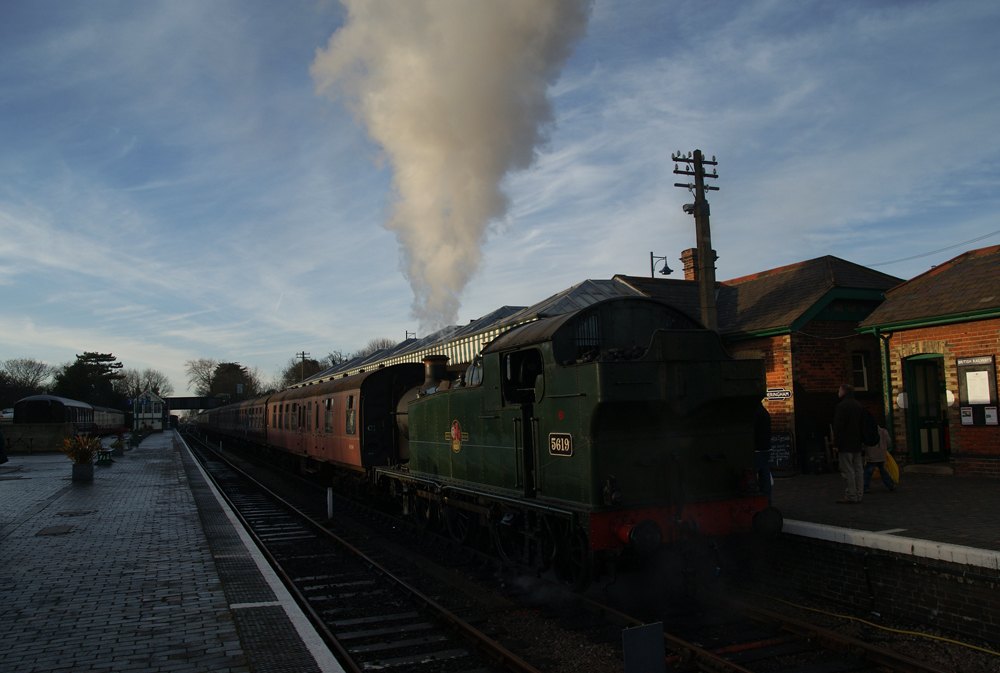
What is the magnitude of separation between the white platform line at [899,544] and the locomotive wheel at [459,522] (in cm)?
383

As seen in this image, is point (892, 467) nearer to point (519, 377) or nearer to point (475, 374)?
point (519, 377)

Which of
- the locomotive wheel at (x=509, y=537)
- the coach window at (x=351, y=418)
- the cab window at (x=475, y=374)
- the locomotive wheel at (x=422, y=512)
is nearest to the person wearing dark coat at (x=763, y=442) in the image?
the locomotive wheel at (x=509, y=537)

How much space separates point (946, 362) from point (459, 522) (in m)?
8.99

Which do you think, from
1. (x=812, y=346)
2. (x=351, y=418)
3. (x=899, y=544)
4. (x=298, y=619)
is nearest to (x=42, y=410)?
(x=351, y=418)

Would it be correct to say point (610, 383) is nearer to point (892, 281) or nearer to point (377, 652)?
point (377, 652)

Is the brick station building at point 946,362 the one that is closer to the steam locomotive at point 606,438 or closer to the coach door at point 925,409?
the coach door at point 925,409

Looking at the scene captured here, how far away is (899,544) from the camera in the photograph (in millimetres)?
6004

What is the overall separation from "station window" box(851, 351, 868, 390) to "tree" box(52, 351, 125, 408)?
209 feet

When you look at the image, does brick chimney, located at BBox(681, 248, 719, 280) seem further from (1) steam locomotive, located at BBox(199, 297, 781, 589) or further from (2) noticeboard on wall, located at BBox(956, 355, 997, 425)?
(1) steam locomotive, located at BBox(199, 297, 781, 589)

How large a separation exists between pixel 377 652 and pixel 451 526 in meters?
3.37

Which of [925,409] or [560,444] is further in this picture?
[925,409]

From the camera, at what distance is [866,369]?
1457cm

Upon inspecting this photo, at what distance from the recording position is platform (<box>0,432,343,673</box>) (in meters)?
4.92

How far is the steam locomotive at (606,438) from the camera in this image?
5.65m
